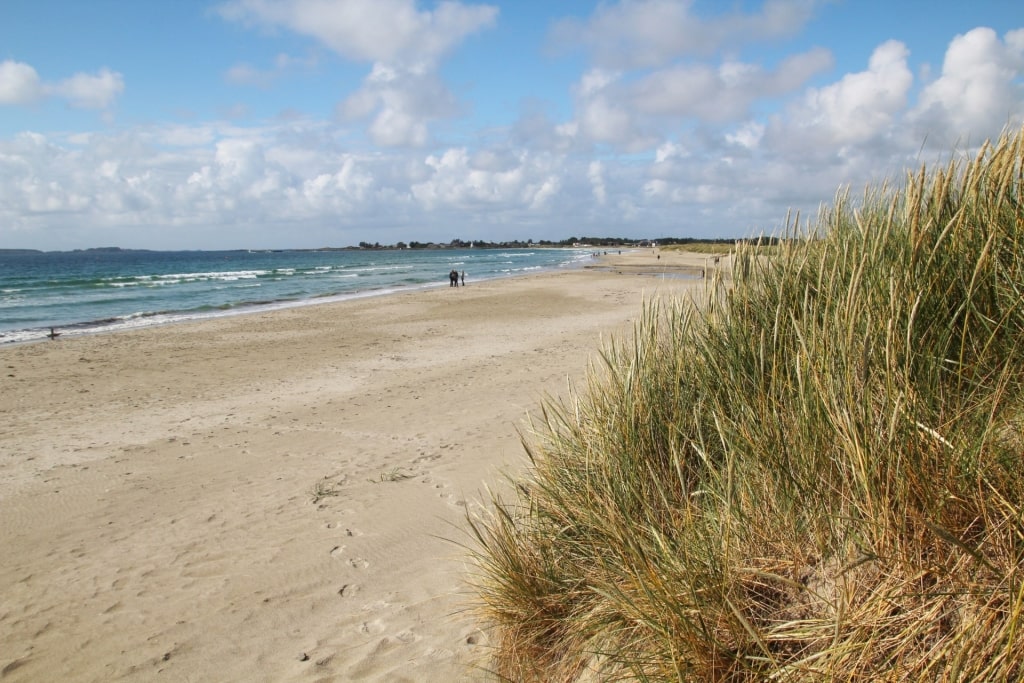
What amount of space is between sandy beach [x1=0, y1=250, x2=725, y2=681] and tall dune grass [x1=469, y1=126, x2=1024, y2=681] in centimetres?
67

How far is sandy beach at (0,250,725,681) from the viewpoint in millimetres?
4031

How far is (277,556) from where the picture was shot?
208 inches

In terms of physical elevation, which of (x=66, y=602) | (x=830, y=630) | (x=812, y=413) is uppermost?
(x=812, y=413)

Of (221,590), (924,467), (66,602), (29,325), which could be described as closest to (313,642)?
(221,590)

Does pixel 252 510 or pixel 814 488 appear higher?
pixel 814 488

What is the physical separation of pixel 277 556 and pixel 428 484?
188 cm

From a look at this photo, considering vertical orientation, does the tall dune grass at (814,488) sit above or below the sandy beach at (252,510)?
above

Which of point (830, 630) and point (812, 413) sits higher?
point (812, 413)

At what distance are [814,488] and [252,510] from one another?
557 cm

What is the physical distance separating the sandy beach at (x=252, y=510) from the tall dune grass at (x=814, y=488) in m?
0.67

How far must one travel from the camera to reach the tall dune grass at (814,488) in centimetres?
202

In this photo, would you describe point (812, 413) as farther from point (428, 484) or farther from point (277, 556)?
point (428, 484)

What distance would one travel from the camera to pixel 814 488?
2.40 meters

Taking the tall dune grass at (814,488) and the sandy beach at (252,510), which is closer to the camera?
the tall dune grass at (814,488)
